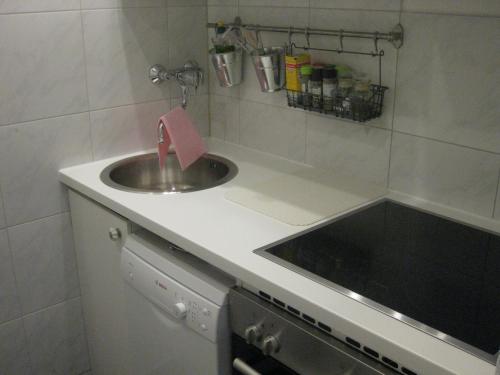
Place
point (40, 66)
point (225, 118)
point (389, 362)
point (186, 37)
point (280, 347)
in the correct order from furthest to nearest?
point (225, 118) → point (186, 37) → point (40, 66) → point (280, 347) → point (389, 362)

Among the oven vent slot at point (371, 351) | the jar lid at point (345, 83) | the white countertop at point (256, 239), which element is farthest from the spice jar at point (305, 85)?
the oven vent slot at point (371, 351)

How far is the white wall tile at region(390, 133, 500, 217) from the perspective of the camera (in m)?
1.34

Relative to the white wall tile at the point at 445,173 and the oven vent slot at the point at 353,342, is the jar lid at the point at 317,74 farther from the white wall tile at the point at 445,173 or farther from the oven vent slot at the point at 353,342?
the oven vent slot at the point at 353,342

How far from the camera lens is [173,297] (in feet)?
4.39

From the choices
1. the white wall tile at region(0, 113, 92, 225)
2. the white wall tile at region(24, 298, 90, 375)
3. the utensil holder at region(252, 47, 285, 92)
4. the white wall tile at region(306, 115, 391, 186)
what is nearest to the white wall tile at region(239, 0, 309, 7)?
the utensil holder at region(252, 47, 285, 92)

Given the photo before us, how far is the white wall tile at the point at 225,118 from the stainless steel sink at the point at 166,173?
0.18m

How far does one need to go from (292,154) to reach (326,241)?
1.94ft

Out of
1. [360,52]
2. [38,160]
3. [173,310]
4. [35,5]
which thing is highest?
[35,5]

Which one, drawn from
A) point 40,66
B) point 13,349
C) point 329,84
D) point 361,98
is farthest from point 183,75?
point 13,349

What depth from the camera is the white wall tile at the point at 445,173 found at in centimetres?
134

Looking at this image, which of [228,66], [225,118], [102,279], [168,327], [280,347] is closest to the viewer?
[280,347]

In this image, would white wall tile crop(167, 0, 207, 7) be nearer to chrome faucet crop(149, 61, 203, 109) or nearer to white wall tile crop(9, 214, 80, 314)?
chrome faucet crop(149, 61, 203, 109)

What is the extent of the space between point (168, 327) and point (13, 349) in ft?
2.28

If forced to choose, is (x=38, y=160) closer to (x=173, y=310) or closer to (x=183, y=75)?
(x=183, y=75)
